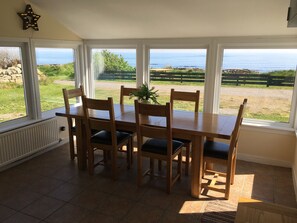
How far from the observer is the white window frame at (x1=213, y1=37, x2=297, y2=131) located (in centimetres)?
338

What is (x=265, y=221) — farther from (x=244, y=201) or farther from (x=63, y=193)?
(x=63, y=193)

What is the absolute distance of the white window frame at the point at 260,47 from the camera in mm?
3385

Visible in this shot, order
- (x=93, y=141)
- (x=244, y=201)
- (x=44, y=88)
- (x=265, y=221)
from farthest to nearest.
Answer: (x=44, y=88) → (x=93, y=141) → (x=244, y=201) → (x=265, y=221)

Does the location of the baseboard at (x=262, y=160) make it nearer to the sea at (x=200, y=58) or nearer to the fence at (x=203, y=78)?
the fence at (x=203, y=78)

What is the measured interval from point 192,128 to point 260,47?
71.4 inches

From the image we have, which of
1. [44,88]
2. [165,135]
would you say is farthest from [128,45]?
[165,135]

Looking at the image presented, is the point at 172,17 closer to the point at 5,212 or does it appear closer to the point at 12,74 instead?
the point at 12,74

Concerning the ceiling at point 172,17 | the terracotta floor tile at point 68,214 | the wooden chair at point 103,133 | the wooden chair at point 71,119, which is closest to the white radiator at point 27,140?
the wooden chair at point 71,119

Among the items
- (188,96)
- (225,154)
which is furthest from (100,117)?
(225,154)

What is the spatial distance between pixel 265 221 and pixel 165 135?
1231 mm

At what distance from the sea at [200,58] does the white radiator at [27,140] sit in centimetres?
102

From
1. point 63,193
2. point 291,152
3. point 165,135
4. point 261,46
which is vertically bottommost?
point 63,193

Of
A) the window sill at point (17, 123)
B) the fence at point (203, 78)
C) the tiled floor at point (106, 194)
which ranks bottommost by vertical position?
the tiled floor at point (106, 194)

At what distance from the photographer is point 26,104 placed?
3.75 metres
